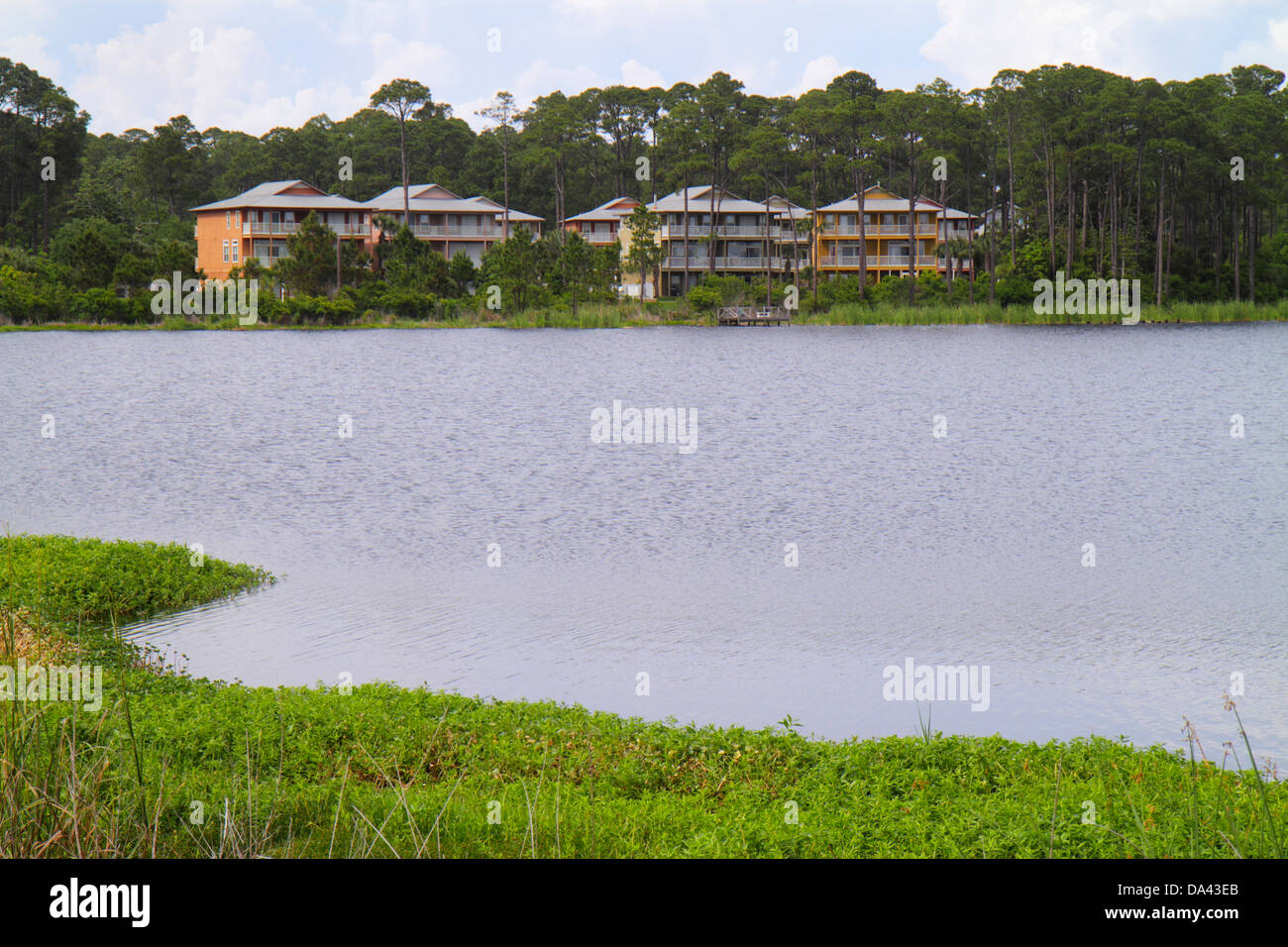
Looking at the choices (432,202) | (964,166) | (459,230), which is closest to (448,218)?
(459,230)

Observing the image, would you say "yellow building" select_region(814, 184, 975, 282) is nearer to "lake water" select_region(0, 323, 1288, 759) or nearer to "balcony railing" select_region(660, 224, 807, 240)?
"balcony railing" select_region(660, 224, 807, 240)

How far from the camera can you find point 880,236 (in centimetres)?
8238

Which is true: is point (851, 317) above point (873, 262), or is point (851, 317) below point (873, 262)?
below

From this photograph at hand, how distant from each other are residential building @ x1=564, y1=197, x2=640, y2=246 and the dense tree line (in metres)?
3.08

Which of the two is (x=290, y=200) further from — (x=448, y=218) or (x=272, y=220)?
(x=448, y=218)

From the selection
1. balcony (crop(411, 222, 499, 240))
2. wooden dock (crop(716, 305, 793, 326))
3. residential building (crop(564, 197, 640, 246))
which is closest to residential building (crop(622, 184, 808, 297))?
residential building (crop(564, 197, 640, 246))

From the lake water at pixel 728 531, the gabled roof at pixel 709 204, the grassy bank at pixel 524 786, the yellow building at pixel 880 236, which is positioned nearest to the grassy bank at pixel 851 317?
the yellow building at pixel 880 236

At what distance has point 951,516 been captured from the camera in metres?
18.9

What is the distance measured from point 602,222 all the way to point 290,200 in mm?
22372

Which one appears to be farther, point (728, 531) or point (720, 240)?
point (720, 240)

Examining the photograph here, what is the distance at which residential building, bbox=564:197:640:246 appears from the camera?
8750 centimetres
